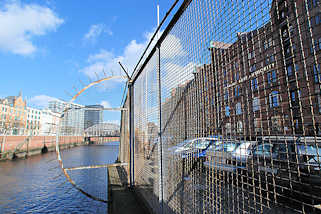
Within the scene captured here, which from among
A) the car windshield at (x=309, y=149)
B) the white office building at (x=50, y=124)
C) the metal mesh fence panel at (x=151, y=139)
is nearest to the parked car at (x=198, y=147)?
the car windshield at (x=309, y=149)

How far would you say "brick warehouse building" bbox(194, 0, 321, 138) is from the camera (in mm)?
877

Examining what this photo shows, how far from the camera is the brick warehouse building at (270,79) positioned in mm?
877

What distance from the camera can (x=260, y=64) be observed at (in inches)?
45.7

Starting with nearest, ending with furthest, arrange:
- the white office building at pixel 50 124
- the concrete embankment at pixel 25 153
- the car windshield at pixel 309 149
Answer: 1. the car windshield at pixel 309 149
2. the white office building at pixel 50 124
3. the concrete embankment at pixel 25 153

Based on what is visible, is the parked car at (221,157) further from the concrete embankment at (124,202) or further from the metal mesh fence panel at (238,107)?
the concrete embankment at (124,202)

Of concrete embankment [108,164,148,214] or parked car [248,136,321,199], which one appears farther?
concrete embankment [108,164,148,214]

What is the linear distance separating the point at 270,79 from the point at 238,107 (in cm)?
27

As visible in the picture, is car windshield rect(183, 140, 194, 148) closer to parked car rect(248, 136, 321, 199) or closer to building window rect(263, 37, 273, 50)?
parked car rect(248, 136, 321, 199)

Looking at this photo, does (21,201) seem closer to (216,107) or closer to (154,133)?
(154,133)

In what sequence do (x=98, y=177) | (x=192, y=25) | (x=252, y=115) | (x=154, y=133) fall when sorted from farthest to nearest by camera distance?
1. (x=98, y=177)
2. (x=154, y=133)
3. (x=192, y=25)
4. (x=252, y=115)

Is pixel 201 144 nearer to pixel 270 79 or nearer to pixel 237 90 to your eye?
pixel 237 90

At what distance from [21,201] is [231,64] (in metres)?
11.5

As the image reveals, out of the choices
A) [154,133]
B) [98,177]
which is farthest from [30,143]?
[154,133]

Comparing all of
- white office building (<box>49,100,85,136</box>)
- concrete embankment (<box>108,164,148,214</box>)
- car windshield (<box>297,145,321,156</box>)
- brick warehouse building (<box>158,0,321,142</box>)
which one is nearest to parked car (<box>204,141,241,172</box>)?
brick warehouse building (<box>158,0,321,142</box>)
